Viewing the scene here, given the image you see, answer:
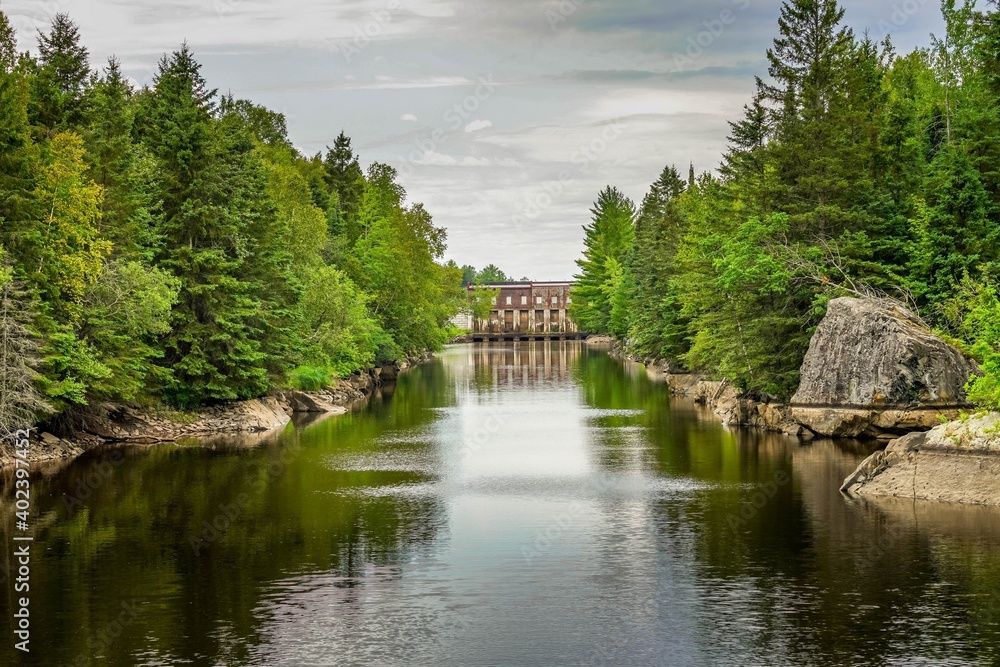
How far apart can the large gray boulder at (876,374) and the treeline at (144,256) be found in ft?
73.1

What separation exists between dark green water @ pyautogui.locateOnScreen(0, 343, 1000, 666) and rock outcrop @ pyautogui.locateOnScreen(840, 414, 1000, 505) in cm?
84

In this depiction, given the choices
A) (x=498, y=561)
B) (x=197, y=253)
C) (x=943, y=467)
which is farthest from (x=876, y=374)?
(x=197, y=253)

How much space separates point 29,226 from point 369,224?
43.0 metres

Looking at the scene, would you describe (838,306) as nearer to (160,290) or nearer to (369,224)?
(160,290)

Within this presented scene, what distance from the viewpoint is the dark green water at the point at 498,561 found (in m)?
17.3

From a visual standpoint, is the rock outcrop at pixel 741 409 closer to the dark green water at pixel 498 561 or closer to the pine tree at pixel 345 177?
the dark green water at pixel 498 561

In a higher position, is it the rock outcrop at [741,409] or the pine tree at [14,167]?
the pine tree at [14,167]

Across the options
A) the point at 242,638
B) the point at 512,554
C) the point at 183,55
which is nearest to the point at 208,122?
the point at 183,55

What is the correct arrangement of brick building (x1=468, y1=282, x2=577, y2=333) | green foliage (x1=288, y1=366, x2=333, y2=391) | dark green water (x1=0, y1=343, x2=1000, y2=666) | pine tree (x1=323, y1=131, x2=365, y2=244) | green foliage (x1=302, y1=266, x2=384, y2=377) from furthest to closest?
brick building (x1=468, y1=282, x2=577, y2=333), pine tree (x1=323, y1=131, x2=365, y2=244), green foliage (x1=302, y1=266, x2=384, y2=377), green foliage (x1=288, y1=366, x2=333, y2=391), dark green water (x1=0, y1=343, x2=1000, y2=666)

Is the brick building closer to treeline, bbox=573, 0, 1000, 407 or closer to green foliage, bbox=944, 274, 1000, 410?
treeline, bbox=573, 0, 1000, 407

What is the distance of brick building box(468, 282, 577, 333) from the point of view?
6663 inches

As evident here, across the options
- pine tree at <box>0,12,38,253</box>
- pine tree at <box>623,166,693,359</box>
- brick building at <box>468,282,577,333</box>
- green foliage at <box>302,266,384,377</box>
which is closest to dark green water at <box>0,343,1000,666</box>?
pine tree at <box>0,12,38,253</box>

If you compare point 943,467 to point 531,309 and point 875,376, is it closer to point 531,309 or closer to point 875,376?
point 875,376

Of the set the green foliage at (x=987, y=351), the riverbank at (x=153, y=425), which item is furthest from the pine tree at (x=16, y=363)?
the green foliage at (x=987, y=351)
